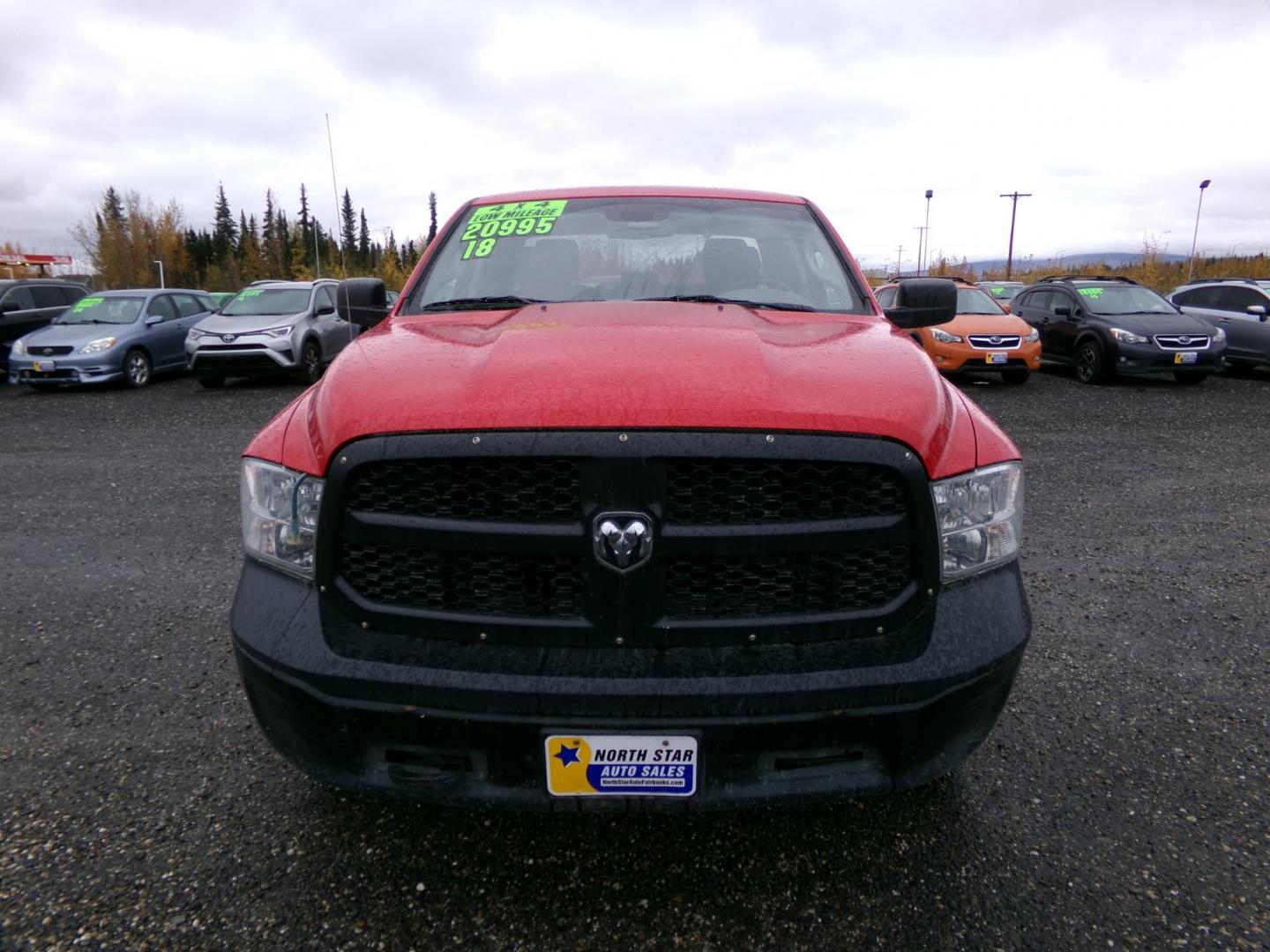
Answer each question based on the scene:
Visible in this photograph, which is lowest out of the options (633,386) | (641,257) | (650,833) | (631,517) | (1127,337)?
(650,833)

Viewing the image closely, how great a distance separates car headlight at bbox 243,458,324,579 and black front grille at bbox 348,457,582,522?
16 centimetres

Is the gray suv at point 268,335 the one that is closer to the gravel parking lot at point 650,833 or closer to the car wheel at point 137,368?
the car wheel at point 137,368

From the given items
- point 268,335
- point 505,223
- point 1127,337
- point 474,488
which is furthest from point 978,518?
point 268,335

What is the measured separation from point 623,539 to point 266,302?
14025 mm

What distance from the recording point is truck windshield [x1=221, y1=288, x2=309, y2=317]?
13.8 metres

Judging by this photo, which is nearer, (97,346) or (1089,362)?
(97,346)

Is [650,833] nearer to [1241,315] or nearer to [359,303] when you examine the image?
[359,303]

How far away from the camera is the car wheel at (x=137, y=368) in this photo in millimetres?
13281

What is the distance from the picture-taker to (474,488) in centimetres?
182

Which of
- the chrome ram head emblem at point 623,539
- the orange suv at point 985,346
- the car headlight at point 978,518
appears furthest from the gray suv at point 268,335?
the car headlight at point 978,518

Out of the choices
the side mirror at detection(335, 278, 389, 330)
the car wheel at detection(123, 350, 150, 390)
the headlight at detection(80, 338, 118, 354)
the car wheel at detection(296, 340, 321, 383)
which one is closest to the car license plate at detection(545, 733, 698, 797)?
the side mirror at detection(335, 278, 389, 330)

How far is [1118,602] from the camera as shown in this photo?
160 inches

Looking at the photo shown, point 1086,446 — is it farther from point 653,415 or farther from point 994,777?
point 653,415

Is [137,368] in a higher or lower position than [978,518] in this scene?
lower
